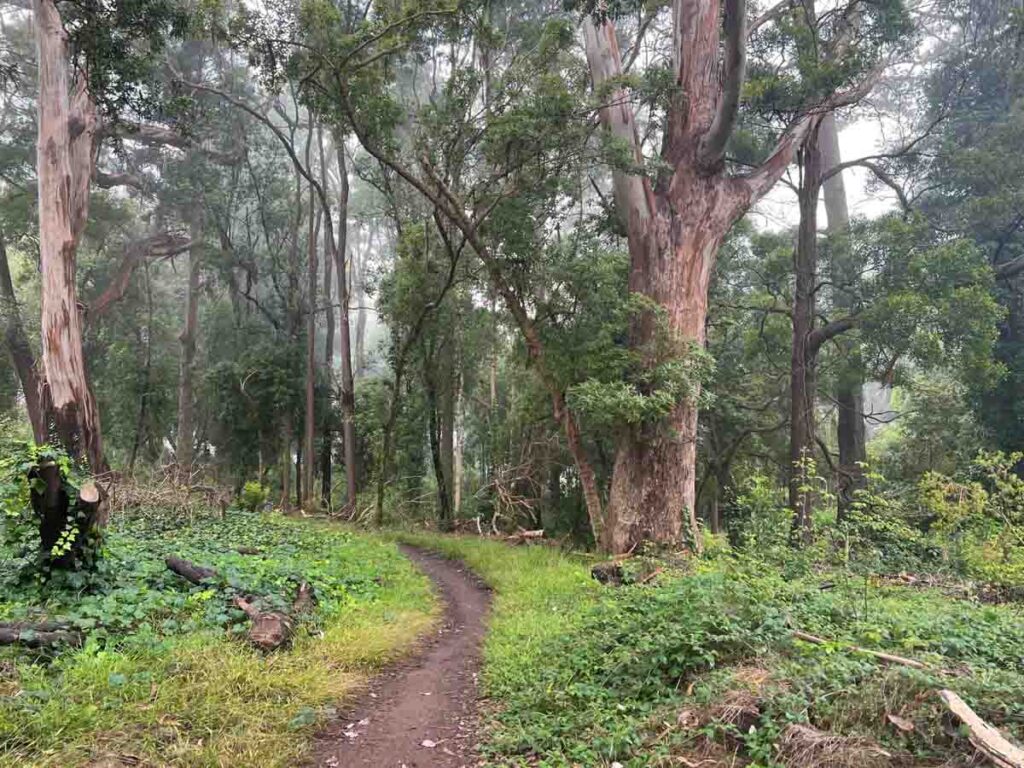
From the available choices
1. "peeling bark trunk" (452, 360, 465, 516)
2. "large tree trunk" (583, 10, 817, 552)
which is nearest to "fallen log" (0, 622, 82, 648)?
"large tree trunk" (583, 10, 817, 552)

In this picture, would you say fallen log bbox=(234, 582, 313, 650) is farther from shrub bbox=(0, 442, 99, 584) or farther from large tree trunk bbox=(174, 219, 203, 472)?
large tree trunk bbox=(174, 219, 203, 472)

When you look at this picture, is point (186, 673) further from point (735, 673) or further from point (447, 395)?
point (447, 395)

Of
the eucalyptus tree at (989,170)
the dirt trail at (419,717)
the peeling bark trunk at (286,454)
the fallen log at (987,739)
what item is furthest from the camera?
the peeling bark trunk at (286,454)

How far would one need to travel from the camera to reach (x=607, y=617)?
513cm

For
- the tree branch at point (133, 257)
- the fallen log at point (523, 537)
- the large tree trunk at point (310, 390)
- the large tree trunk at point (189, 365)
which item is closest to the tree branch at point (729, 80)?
the fallen log at point (523, 537)

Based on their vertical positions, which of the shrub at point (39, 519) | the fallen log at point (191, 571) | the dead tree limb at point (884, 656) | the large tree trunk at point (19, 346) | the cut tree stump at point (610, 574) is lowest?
the cut tree stump at point (610, 574)

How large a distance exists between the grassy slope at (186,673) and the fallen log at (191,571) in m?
0.10

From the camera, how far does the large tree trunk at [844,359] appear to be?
13680mm

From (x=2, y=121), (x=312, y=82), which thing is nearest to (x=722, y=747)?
(x=312, y=82)

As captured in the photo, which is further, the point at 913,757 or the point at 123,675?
the point at 123,675

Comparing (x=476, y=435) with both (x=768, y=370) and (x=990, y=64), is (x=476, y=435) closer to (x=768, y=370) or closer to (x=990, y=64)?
(x=768, y=370)

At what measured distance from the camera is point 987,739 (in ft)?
8.62

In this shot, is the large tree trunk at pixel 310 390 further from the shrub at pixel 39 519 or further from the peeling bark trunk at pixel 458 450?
the shrub at pixel 39 519

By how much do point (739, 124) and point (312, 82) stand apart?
8.68 m
